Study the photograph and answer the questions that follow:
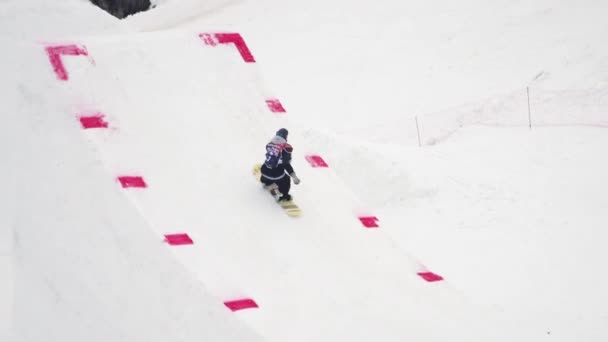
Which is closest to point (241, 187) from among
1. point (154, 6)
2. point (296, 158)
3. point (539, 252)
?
point (296, 158)

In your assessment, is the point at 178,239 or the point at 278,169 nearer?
the point at 178,239

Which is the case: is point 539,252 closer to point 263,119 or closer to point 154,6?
point 263,119

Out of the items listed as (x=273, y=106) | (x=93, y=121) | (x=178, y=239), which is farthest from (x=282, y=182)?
(x=93, y=121)

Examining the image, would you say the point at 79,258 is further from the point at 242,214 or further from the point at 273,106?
the point at 273,106

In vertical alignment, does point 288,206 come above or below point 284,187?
below

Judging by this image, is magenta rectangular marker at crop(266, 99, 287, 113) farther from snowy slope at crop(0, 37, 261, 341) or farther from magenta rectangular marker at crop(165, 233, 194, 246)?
magenta rectangular marker at crop(165, 233, 194, 246)

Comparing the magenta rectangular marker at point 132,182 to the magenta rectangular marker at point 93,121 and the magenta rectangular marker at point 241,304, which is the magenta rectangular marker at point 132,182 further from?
the magenta rectangular marker at point 241,304

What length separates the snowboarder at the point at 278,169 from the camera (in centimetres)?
914

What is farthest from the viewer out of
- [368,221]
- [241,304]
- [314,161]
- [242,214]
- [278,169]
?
[314,161]

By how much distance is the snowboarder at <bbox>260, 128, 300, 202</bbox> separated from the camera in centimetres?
914

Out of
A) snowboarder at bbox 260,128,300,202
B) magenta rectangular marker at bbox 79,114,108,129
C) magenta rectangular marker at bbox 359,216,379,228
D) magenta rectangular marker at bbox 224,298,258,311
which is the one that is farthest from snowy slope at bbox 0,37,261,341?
magenta rectangular marker at bbox 359,216,379,228

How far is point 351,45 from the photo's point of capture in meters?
29.8

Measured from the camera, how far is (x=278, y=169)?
924cm

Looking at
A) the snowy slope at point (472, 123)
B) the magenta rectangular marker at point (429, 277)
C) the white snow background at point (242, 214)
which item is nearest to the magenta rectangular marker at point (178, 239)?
the white snow background at point (242, 214)
